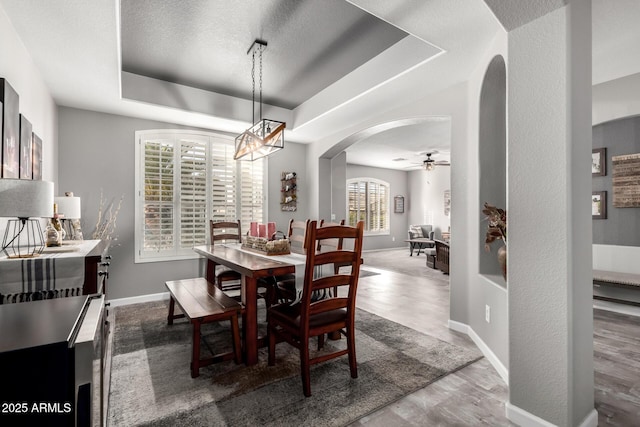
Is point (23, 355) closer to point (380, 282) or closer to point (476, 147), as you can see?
point (476, 147)

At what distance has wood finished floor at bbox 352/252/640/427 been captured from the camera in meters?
1.78

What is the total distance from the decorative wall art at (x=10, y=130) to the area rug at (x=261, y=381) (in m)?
1.60

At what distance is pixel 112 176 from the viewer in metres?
4.06

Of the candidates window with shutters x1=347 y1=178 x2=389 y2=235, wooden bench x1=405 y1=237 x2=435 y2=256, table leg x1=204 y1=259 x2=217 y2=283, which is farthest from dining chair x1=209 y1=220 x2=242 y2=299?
wooden bench x1=405 y1=237 x2=435 y2=256

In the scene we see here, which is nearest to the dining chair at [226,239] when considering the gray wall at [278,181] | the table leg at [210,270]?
the table leg at [210,270]

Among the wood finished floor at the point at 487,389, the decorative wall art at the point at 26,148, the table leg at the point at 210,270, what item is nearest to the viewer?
the wood finished floor at the point at 487,389

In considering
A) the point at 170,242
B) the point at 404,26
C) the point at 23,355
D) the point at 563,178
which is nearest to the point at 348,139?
the point at 404,26

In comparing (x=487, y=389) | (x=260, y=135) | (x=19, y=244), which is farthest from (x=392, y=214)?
(x=19, y=244)

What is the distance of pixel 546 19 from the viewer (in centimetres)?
164

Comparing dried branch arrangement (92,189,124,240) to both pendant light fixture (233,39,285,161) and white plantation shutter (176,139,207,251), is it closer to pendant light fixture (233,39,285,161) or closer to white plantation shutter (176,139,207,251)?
white plantation shutter (176,139,207,251)

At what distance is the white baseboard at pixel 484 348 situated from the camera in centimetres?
220

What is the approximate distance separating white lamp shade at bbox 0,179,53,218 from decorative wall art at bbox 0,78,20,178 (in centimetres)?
72

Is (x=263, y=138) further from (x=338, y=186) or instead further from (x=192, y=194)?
(x=338, y=186)

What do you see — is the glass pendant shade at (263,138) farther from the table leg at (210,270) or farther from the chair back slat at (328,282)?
the chair back slat at (328,282)
